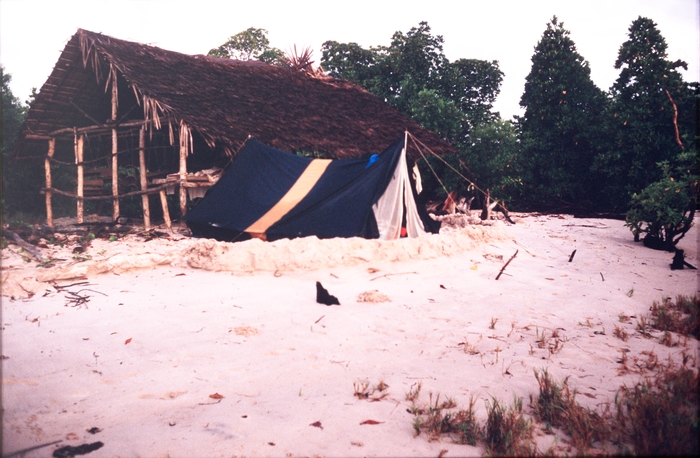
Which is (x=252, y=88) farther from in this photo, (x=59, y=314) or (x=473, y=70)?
(x=473, y=70)

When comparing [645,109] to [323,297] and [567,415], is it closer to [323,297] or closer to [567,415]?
[323,297]

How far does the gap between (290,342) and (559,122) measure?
1070 centimetres

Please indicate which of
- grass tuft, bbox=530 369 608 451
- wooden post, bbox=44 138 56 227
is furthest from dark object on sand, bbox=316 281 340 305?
wooden post, bbox=44 138 56 227

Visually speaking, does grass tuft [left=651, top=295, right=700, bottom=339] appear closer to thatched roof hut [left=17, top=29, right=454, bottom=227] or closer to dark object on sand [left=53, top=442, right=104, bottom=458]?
dark object on sand [left=53, top=442, right=104, bottom=458]

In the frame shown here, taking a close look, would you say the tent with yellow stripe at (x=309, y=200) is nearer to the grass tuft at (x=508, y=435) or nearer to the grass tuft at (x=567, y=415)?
the grass tuft at (x=567, y=415)

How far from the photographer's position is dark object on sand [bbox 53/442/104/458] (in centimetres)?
159

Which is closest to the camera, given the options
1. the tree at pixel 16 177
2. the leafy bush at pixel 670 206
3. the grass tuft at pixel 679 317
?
the grass tuft at pixel 679 317

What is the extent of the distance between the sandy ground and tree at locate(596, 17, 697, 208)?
5329mm

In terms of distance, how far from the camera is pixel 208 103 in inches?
307

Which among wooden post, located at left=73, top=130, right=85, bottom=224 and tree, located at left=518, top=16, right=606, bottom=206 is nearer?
wooden post, located at left=73, top=130, right=85, bottom=224

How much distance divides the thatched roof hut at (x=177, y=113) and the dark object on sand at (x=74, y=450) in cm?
572

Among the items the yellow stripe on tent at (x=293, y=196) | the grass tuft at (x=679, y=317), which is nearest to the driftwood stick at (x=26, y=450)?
the grass tuft at (x=679, y=317)

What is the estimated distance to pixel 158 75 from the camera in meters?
7.91

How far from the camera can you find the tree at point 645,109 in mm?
8875
